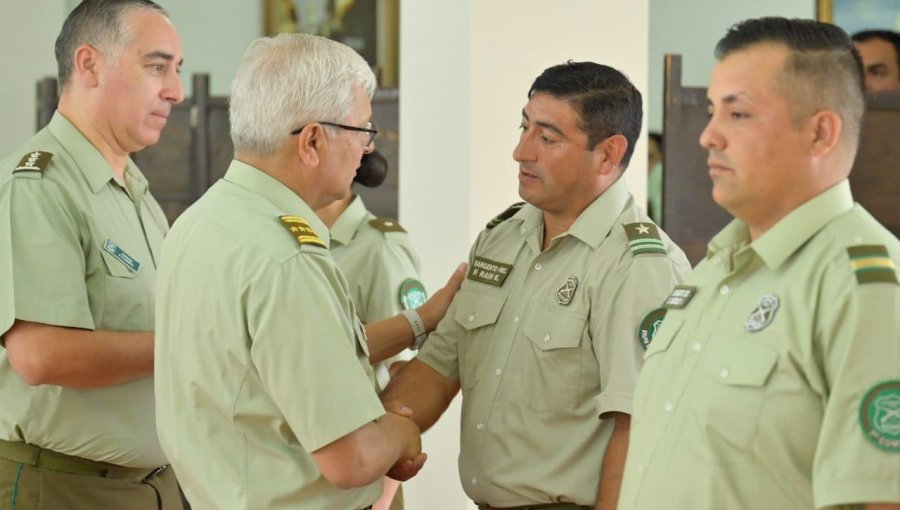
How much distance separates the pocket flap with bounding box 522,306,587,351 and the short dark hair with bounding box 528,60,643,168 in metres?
0.38

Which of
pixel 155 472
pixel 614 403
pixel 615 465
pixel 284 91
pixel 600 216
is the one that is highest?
pixel 284 91

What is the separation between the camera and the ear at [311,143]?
211cm

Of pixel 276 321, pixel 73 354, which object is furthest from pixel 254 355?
pixel 73 354

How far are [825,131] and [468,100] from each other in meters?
1.76

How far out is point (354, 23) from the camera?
904 cm

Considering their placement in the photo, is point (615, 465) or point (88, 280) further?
point (88, 280)

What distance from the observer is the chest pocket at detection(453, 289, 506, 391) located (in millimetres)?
2545

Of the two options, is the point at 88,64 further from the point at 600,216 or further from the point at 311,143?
the point at 600,216

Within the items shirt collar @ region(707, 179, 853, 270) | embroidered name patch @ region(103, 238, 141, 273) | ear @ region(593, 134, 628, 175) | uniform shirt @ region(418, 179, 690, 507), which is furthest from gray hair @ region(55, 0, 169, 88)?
shirt collar @ region(707, 179, 853, 270)

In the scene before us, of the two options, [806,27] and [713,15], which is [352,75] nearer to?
[806,27]

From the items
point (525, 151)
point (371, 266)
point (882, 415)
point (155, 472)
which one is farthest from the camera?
point (371, 266)

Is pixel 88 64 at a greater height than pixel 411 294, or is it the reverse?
pixel 88 64

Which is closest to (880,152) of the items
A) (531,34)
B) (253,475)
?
(531,34)

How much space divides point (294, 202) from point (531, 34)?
156 cm
